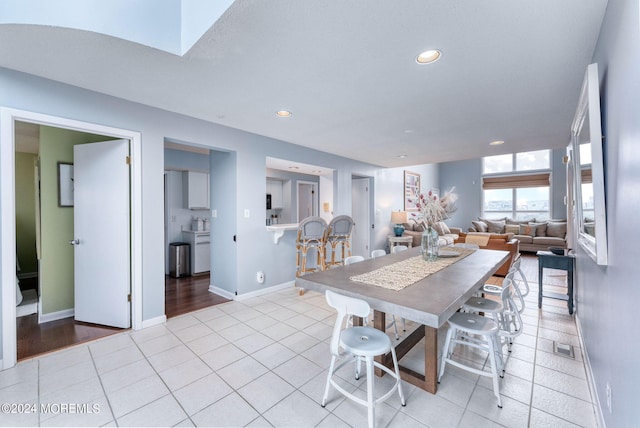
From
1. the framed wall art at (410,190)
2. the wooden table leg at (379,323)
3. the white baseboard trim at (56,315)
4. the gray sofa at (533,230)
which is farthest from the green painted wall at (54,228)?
the gray sofa at (533,230)

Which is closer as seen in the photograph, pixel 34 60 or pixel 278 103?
pixel 34 60

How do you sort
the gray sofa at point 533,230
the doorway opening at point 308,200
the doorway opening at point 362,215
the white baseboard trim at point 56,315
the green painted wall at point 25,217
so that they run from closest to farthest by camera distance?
the white baseboard trim at point 56,315 < the green painted wall at point 25,217 < the doorway opening at point 362,215 < the gray sofa at point 533,230 < the doorway opening at point 308,200

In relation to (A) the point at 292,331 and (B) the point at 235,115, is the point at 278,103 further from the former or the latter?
(A) the point at 292,331

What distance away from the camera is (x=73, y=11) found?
1.56 meters

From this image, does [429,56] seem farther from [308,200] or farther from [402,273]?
[308,200]

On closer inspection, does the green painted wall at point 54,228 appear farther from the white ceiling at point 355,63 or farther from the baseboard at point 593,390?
the baseboard at point 593,390

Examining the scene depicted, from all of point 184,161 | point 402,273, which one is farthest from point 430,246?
point 184,161

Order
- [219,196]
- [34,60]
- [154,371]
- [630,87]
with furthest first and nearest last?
[219,196]
[154,371]
[34,60]
[630,87]

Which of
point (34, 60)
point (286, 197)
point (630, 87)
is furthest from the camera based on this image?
point (286, 197)

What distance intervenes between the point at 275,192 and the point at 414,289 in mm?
5355

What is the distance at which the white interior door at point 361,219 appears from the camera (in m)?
6.09

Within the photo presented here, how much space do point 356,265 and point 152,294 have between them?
219 cm

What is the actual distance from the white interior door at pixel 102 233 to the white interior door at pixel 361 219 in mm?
4311

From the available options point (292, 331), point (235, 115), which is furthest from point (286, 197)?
point (292, 331)
